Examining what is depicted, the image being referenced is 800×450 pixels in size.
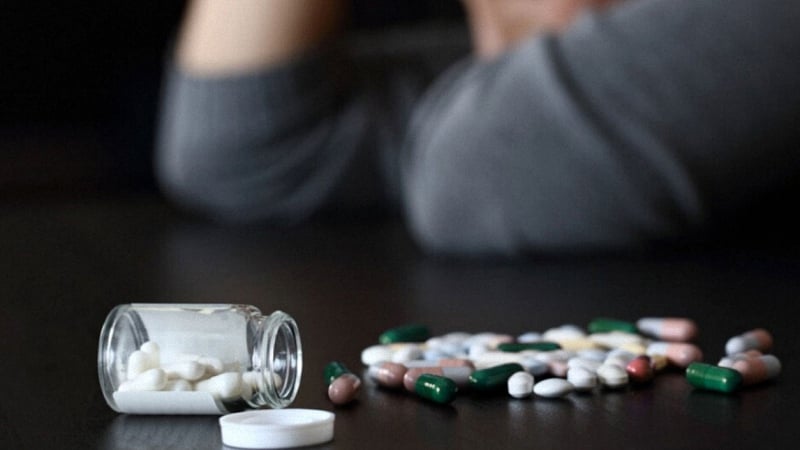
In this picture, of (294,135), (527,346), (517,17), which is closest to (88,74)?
(294,135)

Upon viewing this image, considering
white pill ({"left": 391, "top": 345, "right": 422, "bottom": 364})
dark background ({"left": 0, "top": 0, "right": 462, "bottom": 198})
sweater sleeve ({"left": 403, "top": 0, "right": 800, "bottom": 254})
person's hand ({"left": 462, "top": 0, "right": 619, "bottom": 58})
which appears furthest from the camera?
dark background ({"left": 0, "top": 0, "right": 462, "bottom": 198})

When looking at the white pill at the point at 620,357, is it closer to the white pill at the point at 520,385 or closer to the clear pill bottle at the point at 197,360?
the white pill at the point at 520,385

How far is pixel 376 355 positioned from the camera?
887 millimetres

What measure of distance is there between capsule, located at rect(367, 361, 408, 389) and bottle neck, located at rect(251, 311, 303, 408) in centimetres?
8

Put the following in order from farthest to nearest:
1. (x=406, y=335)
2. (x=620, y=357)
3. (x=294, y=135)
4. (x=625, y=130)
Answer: (x=294, y=135)
(x=625, y=130)
(x=406, y=335)
(x=620, y=357)

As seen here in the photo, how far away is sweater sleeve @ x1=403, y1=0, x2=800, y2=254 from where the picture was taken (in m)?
1.42

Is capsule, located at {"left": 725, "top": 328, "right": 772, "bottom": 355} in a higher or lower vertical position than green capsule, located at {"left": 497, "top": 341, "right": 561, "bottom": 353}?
higher

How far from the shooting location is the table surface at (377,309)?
0.71 metres

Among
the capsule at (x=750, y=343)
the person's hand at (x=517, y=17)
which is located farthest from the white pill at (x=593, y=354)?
the person's hand at (x=517, y=17)

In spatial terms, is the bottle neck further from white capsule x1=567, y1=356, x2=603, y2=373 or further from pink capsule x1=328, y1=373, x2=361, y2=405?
white capsule x1=567, y1=356, x2=603, y2=373

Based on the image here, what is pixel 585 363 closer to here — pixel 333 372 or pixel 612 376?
pixel 612 376

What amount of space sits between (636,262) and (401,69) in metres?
0.78

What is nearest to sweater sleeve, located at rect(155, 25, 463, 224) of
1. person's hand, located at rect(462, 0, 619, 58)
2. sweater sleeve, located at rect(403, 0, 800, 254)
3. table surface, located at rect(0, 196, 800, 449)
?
table surface, located at rect(0, 196, 800, 449)

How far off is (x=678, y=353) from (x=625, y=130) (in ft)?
2.02
